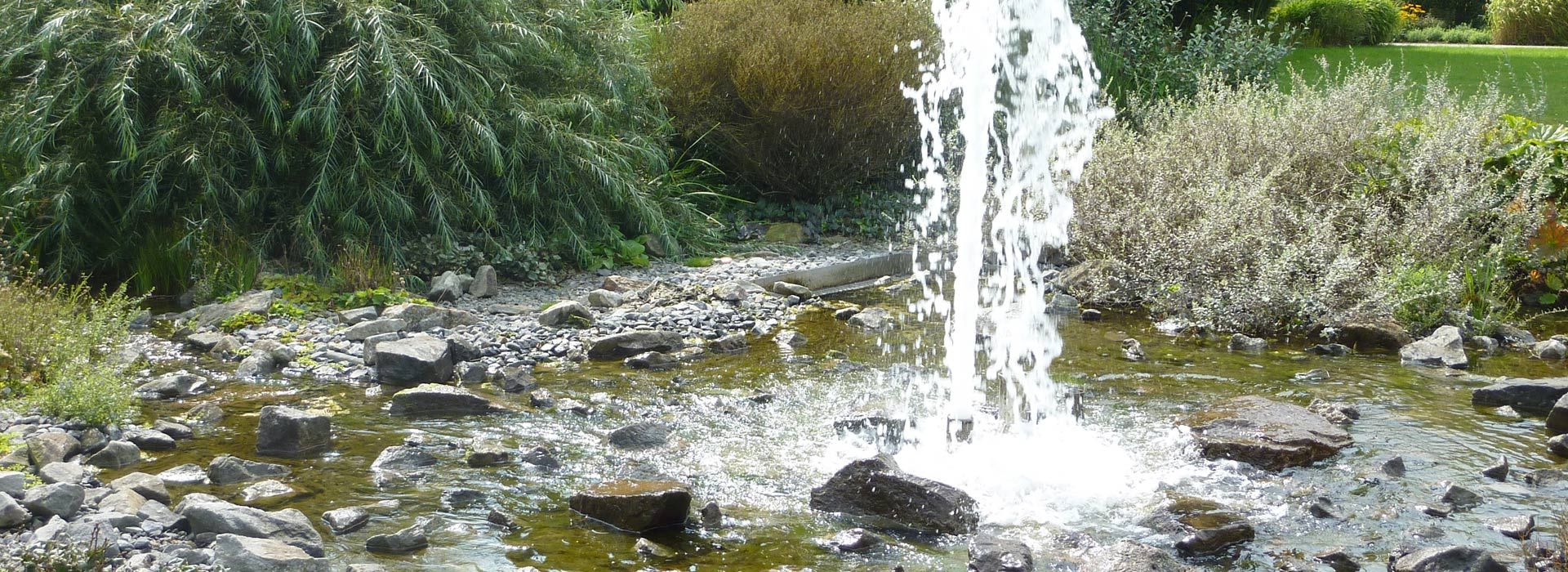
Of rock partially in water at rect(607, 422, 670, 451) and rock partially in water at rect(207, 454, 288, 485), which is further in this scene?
rock partially in water at rect(607, 422, 670, 451)

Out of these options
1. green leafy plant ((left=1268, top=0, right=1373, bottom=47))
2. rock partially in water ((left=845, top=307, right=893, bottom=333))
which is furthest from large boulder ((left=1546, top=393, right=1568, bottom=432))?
green leafy plant ((left=1268, top=0, right=1373, bottom=47))

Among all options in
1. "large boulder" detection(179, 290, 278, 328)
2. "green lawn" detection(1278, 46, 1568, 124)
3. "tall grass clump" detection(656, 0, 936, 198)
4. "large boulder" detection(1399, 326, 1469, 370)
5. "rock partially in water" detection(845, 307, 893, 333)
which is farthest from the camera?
"green lawn" detection(1278, 46, 1568, 124)

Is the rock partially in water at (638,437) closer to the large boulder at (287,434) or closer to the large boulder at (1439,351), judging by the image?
the large boulder at (287,434)

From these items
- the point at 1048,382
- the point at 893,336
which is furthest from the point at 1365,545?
the point at 893,336

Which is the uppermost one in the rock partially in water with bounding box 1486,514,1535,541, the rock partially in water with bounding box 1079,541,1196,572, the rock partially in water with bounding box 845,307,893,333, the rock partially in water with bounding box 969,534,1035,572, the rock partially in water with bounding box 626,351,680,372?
the rock partially in water with bounding box 1079,541,1196,572

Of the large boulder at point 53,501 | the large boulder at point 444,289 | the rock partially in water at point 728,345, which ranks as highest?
the large boulder at point 53,501

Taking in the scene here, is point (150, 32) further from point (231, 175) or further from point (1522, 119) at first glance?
point (1522, 119)

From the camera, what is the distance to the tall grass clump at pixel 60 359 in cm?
507

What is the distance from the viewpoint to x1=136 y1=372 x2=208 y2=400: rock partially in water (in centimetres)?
589

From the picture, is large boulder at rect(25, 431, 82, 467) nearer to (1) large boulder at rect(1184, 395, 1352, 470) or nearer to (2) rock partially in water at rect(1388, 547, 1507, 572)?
(1) large boulder at rect(1184, 395, 1352, 470)

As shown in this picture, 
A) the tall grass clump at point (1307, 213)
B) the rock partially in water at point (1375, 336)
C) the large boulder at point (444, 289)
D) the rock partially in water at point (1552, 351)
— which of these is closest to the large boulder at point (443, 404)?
the large boulder at point (444, 289)

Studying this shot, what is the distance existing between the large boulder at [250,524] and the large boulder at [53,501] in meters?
0.32

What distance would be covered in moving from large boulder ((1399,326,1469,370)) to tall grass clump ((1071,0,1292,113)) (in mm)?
7420

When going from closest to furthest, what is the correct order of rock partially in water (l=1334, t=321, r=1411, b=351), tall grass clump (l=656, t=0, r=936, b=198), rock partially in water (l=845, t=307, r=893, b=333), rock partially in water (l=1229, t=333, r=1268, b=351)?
1. rock partially in water (l=1334, t=321, r=1411, b=351)
2. rock partially in water (l=1229, t=333, r=1268, b=351)
3. rock partially in water (l=845, t=307, r=893, b=333)
4. tall grass clump (l=656, t=0, r=936, b=198)
